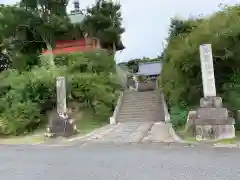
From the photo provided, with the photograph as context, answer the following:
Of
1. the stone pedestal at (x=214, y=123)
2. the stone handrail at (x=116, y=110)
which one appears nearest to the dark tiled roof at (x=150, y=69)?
the stone handrail at (x=116, y=110)

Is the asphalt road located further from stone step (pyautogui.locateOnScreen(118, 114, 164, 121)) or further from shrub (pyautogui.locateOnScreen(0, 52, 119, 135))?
shrub (pyautogui.locateOnScreen(0, 52, 119, 135))

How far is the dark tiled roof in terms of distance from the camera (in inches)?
1620

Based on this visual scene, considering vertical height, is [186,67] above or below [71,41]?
below

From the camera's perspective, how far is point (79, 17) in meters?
29.7

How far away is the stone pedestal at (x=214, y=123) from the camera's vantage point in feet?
38.6

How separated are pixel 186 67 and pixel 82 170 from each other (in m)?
9.48

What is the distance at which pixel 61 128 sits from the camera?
1536cm

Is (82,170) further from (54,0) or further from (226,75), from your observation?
(54,0)

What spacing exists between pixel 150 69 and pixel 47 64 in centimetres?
2077

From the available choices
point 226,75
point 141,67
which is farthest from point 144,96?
point 141,67

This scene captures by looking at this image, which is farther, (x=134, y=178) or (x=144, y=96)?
(x=144, y=96)

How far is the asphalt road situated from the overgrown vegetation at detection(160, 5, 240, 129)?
216 inches

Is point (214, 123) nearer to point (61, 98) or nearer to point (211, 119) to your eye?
point (211, 119)

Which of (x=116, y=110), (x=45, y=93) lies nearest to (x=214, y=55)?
(x=116, y=110)
